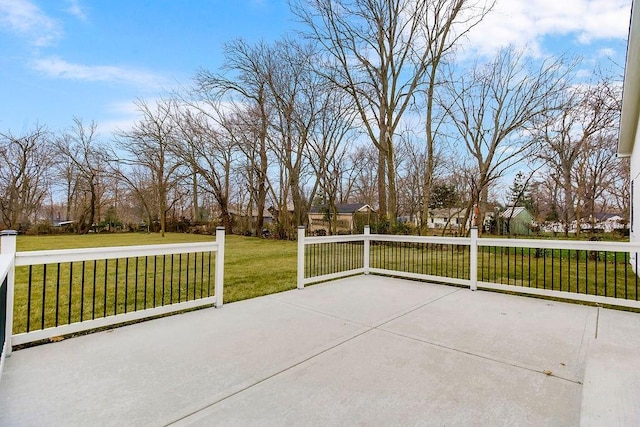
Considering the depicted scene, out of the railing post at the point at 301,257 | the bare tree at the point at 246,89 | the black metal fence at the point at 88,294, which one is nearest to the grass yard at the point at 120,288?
the black metal fence at the point at 88,294

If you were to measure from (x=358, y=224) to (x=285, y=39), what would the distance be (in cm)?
1037

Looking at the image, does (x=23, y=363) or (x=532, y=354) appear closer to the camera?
(x=23, y=363)

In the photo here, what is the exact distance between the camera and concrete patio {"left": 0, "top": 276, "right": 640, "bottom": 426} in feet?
6.06

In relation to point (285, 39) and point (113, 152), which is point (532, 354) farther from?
point (113, 152)

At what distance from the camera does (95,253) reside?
3102mm

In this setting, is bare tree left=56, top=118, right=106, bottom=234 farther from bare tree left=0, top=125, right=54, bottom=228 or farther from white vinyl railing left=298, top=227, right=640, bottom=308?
white vinyl railing left=298, top=227, right=640, bottom=308

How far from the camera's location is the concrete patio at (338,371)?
185 cm

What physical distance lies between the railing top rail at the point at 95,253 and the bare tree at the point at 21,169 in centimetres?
2304

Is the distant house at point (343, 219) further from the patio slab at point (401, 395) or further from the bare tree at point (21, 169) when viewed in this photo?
the bare tree at point (21, 169)

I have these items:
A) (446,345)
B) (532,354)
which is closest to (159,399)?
(446,345)

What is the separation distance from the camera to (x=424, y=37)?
11867mm

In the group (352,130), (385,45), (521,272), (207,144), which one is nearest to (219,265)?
(521,272)

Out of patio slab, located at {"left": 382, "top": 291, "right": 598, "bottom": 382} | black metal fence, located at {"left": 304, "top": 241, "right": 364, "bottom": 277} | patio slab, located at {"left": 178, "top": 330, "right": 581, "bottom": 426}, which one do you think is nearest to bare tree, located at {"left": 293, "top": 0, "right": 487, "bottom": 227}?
black metal fence, located at {"left": 304, "top": 241, "right": 364, "bottom": 277}

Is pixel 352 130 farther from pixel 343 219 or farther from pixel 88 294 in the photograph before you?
pixel 88 294
